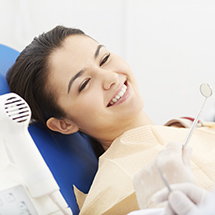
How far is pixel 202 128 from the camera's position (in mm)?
1359

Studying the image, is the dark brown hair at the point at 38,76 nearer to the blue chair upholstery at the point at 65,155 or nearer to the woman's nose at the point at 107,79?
the blue chair upholstery at the point at 65,155

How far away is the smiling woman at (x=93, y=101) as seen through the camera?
1137 millimetres

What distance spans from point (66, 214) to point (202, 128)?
25.8 inches

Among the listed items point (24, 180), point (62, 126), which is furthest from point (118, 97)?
point (24, 180)

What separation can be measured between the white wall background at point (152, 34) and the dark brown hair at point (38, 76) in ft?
4.00

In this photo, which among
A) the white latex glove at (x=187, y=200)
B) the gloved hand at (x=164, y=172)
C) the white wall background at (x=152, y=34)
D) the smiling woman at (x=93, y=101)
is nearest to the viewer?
the white latex glove at (x=187, y=200)

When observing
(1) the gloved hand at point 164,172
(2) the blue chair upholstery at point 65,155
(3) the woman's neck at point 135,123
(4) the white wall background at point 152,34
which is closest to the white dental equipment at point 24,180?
(1) the gloved hand at point 164,172

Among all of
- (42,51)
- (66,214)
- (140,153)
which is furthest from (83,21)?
(66,214)

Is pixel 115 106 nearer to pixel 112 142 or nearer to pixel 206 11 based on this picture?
pixel 112 142

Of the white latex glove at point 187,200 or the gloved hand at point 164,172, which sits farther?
the gloved hand at point 164,172

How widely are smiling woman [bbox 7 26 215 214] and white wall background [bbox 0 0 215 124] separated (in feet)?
4.10

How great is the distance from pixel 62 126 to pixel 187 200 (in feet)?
2.38

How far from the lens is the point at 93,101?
3.90ft

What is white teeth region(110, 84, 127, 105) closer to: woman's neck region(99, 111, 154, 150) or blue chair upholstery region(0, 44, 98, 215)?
woman's neck region(99, 111, 154, 150)
